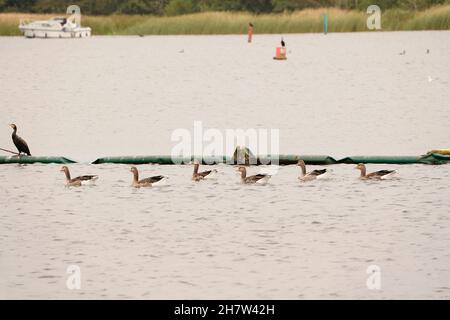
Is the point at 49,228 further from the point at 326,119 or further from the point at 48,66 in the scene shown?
the point at 48,66

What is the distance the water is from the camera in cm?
1612

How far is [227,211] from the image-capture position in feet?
68.6

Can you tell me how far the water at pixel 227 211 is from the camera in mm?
16125

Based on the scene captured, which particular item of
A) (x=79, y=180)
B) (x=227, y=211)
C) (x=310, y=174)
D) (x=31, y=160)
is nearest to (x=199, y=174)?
(x=310, y=174)

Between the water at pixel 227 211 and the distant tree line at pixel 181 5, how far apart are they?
54.0 meters

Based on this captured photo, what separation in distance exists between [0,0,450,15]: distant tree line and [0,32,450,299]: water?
54.0m

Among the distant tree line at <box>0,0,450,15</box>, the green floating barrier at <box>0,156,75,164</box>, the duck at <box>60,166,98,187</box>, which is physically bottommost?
the distant tree line at <box>0,0,450,15</box>

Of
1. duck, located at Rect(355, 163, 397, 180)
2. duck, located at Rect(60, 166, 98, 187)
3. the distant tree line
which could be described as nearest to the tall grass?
the distant tree line

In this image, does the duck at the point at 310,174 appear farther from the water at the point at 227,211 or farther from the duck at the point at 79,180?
the duck at the point at 79,180

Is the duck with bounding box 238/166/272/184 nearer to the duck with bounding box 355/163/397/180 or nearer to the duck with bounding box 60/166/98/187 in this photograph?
the duck with bounding box 355/163/397/180

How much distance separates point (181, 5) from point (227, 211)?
8702 cm

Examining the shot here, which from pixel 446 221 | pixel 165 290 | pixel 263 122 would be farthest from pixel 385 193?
pixel 263 122

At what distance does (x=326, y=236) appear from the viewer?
62.1 feet

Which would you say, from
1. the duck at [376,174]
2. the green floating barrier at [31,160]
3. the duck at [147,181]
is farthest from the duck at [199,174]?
the green floating barrier at [31,160]
